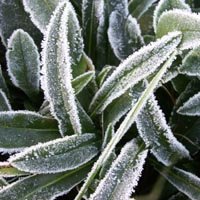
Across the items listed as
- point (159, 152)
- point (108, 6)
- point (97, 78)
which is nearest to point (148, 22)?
point (108, 6)

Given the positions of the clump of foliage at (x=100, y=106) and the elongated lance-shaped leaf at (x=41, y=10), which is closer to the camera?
the clump of foliage at (x=100, y=106)

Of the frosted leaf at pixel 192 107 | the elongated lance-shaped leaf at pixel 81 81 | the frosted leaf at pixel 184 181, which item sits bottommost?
the frosted leaf at pixel 184 181

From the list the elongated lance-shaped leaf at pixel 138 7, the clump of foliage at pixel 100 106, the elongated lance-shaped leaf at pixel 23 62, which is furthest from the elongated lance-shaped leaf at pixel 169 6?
the elongated lance-shaped leaf at pixel 23 62

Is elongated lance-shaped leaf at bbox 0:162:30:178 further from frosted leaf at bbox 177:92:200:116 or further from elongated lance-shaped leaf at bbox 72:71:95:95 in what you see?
frosted leaf at bbox 177:92:200:116

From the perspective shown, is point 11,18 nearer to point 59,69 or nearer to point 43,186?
point 59,69

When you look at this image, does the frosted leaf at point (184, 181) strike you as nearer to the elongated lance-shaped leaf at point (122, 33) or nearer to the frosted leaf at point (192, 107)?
the frosted leaf at point (192, 107)

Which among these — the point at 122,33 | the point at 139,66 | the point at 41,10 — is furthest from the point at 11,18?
the point at 139,66

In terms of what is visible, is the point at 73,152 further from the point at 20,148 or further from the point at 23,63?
the point at 23,63
